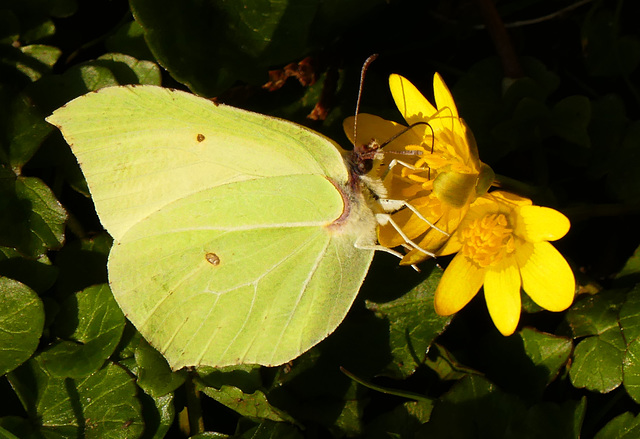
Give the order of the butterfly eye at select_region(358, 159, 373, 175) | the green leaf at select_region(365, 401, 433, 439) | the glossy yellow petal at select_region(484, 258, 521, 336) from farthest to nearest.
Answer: the green leaf at select_region(365, 401, 433, 439) → the glossy yellow petal at select_region(484, 258, 521, 336) → the butterfly eye at select_region(358, 159, 373, 175)

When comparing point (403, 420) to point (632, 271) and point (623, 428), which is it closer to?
point (623, 428)

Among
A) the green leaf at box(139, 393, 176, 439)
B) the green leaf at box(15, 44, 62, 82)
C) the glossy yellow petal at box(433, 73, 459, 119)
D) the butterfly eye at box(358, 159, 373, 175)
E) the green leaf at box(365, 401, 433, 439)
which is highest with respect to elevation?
the green leaf at box(15, 44, 62, 82)

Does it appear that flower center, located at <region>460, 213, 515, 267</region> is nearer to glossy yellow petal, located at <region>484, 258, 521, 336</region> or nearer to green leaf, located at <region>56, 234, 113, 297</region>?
glossy yellow petal, located at <region>484, 258, 521, 336</region>

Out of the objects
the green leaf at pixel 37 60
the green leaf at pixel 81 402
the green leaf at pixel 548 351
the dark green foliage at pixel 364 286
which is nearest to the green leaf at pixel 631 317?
the dark green foliage at pixel 364 286

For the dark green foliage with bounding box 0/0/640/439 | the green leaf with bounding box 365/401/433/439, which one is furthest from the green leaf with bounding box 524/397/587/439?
the green leaf with bounding box 365/401/433/439

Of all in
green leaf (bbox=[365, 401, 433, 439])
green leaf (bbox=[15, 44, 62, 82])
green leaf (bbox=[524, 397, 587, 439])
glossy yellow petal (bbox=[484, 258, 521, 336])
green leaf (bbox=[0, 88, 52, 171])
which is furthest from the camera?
green leaf (bbox=[15, 44, 62, 82])

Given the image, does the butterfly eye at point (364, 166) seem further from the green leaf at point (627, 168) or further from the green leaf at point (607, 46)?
the green leaf at point (607, 46)

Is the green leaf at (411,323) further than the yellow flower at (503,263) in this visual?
Yes
